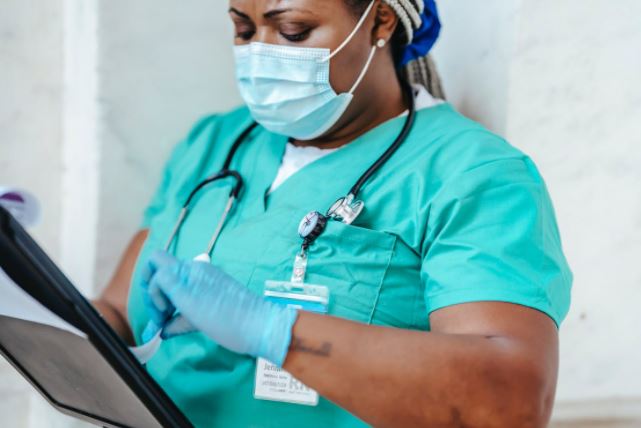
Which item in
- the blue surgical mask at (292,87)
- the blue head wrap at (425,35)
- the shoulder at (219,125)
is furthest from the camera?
the shoulder at (219,125)

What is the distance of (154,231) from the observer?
155 cm

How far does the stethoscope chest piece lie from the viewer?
4.10ft

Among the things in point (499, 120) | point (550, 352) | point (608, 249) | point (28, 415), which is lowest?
point (28, 415)

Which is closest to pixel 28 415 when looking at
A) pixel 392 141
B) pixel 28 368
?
pixel 28 368

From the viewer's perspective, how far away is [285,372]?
119 cm

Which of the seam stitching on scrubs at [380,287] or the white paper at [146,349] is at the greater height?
the seam stitching on scrubs at [380,287]

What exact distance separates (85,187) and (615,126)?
117cm

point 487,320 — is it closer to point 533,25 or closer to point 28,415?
point 533,25

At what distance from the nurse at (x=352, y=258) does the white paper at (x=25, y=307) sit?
0.16 metres

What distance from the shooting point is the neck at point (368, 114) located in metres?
1.41

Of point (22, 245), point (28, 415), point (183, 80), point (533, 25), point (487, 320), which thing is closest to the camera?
point (22, 245)

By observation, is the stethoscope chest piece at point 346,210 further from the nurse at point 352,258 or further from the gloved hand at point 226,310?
the gloved hand at point 226,310

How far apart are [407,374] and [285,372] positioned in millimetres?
245

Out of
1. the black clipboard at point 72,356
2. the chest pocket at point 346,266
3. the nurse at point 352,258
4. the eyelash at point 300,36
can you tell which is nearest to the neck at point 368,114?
the nurse at point 352,258
